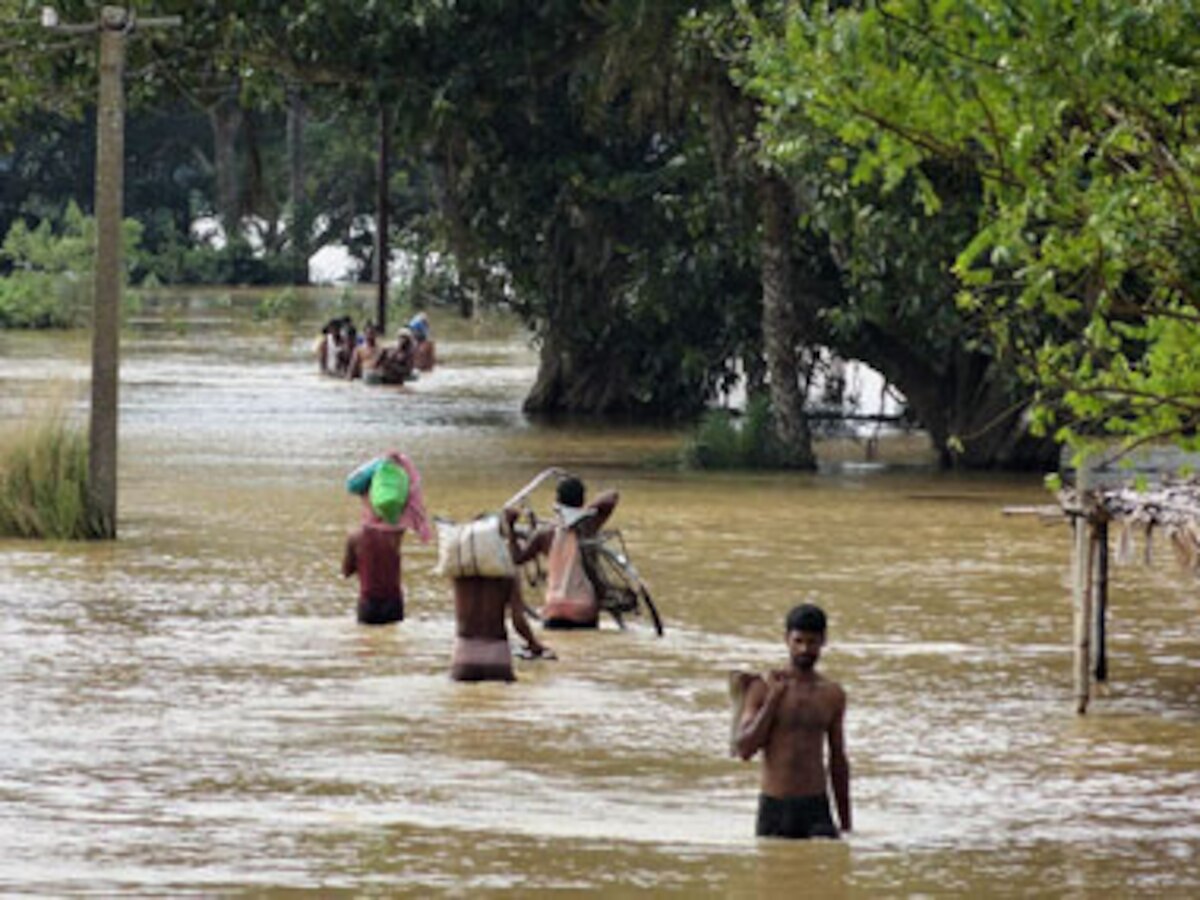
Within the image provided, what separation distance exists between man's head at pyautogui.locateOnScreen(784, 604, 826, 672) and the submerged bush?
21662 mm

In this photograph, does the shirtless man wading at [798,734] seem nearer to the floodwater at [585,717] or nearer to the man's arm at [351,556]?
the floodwater at [585,717]

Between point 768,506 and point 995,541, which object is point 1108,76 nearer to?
point 995,541

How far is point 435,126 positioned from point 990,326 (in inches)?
786

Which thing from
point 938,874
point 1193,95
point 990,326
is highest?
point 1193,95

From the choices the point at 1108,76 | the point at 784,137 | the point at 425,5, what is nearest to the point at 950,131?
the point at 1108,76

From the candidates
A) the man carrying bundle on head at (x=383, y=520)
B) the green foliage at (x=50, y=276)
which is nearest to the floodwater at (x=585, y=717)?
the man carrying bundle on head at (x=383, y=520)

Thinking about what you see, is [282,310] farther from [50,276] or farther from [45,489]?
[45,489]

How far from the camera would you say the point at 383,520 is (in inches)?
779

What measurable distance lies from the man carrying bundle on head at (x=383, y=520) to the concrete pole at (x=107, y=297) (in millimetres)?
5956

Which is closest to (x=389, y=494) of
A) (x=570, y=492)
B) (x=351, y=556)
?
(x=351, y=556)

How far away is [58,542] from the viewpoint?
83.3ft

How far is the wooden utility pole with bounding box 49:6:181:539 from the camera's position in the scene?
25547 mm

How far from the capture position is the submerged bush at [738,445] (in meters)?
34.4

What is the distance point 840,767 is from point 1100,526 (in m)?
5.28
